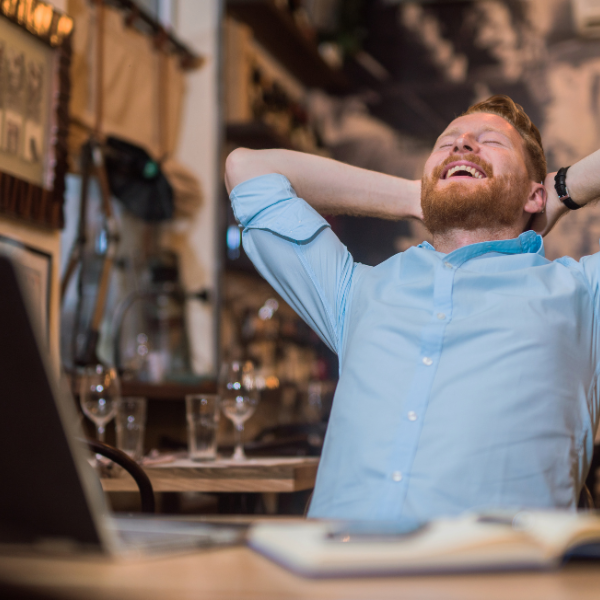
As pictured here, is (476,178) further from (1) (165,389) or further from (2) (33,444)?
(1) (165,389)

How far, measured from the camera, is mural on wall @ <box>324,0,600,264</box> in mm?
3840

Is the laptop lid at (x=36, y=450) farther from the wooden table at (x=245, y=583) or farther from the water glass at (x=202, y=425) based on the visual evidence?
the water glass at (x=202, y=425)

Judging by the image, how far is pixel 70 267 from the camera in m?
2.50

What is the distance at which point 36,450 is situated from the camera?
1.63 ft

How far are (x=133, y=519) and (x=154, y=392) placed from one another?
1.93 meters

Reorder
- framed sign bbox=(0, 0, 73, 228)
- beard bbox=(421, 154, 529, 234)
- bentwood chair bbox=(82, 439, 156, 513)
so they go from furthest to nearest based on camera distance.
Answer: framed sign bbox=(0, 0, 73, 228), beard bbox=(421, 154, 529, 234), bentwood chair bbox=(82, 439, 156, 513)

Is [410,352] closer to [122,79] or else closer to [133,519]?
[133,519]

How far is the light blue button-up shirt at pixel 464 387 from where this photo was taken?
103cm

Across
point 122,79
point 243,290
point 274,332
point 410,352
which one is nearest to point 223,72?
point 122,79

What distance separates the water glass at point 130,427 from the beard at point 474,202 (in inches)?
31.1

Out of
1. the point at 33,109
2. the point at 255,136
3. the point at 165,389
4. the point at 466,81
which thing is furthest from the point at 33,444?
the point at 466,81

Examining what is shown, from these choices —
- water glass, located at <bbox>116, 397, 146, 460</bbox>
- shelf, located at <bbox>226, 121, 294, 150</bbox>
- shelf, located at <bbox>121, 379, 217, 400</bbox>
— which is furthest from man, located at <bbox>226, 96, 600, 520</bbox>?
shelf, located at <bbox>226, 121, 294, 150</bbox>

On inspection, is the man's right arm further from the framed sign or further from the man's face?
the framed sign

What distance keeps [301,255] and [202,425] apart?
1.76 ft
